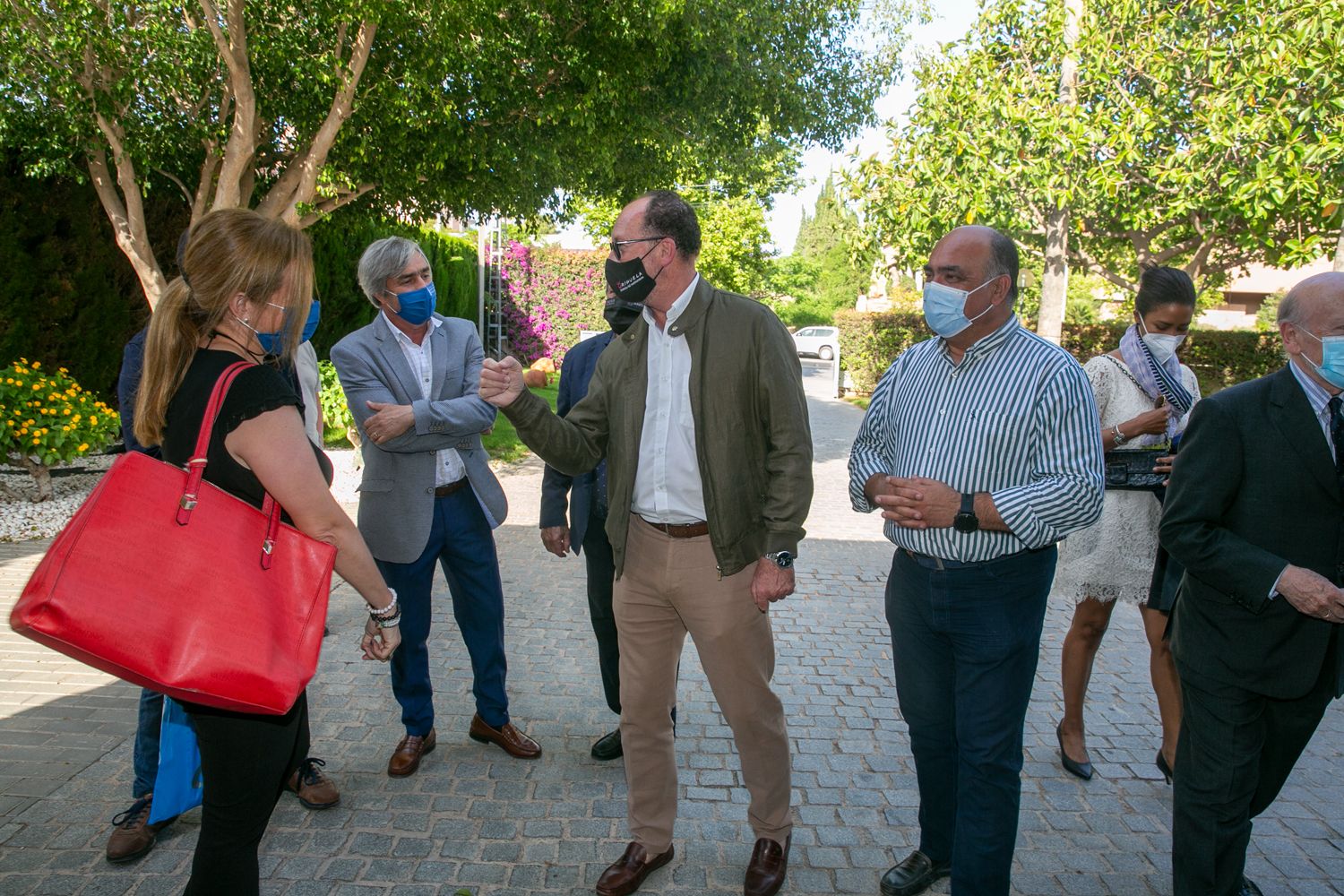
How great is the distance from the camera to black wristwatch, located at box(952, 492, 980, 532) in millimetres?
2775

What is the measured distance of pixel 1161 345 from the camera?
3.95 m

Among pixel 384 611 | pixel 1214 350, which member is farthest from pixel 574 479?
pixel 1214 350

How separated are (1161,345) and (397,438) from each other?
320cm

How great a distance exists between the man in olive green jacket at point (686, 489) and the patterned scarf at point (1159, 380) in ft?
5.80

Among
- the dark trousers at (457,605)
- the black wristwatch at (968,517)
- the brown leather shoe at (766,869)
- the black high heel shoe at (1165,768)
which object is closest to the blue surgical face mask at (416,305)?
the dark trousers at (457,605)

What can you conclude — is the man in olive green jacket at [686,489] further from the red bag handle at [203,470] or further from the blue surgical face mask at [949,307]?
the red bag handle at [203,470]

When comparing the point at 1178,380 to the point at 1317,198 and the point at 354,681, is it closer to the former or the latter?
the point at 354,681

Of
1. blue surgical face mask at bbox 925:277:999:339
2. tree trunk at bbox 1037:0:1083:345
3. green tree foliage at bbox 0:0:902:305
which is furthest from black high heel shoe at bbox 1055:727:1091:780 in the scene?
tree trunk at bbox 1037:0:1083:345

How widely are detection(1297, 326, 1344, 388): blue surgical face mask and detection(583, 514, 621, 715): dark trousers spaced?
8.53ft

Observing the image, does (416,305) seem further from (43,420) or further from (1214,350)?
(1214,350)

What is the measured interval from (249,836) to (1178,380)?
12.4 ft

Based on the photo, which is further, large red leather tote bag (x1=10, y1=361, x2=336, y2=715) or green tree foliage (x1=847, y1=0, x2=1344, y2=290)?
green tree foliage (x1=847, y1=0, x2=1344, y2=290)

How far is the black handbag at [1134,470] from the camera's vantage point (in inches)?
156

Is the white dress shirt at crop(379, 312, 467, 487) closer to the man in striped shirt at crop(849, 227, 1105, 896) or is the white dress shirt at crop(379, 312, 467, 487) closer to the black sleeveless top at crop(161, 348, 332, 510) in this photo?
the black sleeveless top at crop(161, 348, 332, 510)
